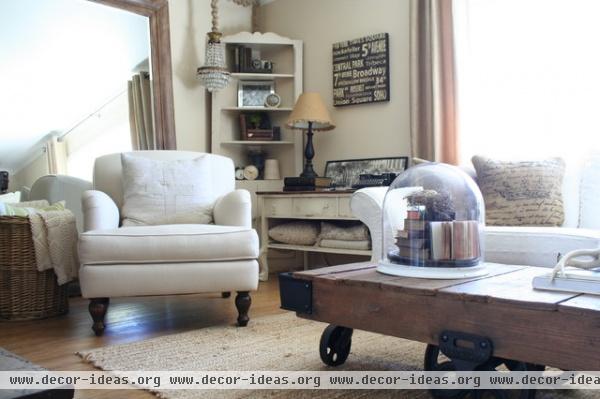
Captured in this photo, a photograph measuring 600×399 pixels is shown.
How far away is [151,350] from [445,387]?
103cm

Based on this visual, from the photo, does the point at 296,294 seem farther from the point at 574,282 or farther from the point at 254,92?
the point at 254,92

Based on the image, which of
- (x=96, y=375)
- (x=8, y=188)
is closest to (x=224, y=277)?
(x=96, y=375)

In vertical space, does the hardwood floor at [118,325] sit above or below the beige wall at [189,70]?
below

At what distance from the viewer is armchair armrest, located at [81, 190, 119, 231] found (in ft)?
Answer: 7.20

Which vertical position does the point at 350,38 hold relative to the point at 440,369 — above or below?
above

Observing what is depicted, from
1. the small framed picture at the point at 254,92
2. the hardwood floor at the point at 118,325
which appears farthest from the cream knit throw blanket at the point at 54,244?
the small framed picture at the point at 254,92

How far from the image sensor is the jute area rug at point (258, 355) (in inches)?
55.4

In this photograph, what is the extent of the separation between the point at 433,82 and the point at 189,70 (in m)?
1.74

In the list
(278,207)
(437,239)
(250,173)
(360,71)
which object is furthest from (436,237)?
(250,173)

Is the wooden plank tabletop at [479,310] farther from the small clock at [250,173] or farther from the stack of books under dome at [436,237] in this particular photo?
the small clock at [250,173]

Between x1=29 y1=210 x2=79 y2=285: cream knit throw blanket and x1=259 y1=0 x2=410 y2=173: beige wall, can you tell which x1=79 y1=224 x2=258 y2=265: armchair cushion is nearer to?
x1=29 y1=210 x2=79 y2=285: cream knit throw blanket

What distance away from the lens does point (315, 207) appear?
124 inches

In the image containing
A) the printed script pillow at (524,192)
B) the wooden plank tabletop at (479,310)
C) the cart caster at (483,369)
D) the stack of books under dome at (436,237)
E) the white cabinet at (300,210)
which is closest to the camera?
the wooden plank tabletop at (479,310)

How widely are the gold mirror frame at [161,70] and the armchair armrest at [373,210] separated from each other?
70.1 inches
